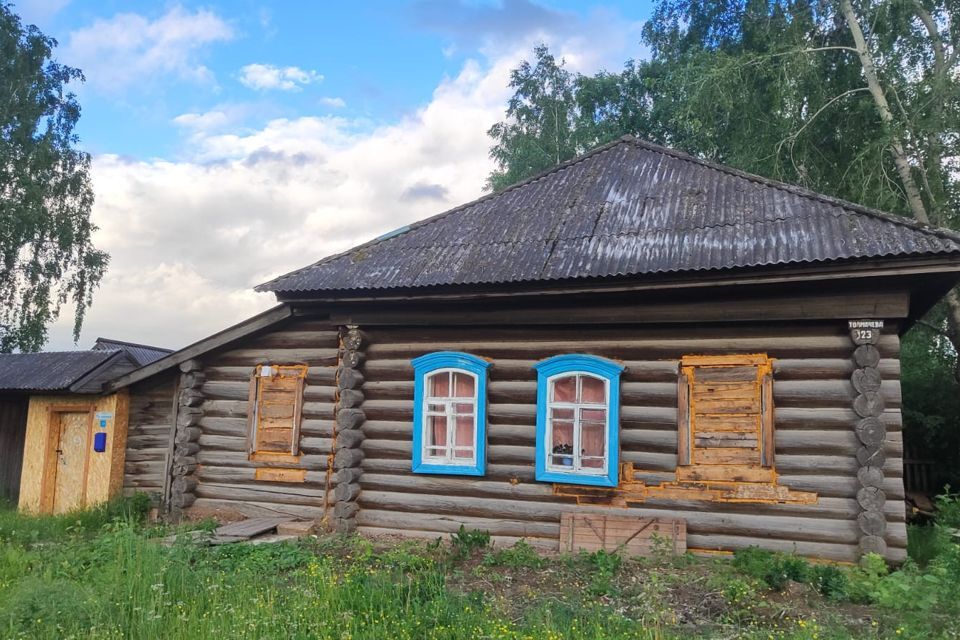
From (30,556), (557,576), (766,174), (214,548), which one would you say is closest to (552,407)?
(557,576)

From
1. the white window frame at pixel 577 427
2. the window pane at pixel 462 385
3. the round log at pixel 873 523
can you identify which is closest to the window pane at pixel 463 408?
the window pane at pixel 462 385

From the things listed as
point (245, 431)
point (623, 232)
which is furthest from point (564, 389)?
point (245, 431)

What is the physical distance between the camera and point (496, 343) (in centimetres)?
873

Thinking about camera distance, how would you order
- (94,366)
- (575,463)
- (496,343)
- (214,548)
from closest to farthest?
(214,548) → (575,463) → (496,343) → (94,366)

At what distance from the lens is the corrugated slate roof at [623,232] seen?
23.8 feet

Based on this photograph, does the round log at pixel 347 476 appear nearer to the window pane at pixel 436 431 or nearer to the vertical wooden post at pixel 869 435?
the window pane at pixel 436 431

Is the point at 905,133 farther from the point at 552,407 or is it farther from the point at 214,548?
the point at 214,548

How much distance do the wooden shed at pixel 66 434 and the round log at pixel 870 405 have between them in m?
10.8

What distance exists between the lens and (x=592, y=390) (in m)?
8.27

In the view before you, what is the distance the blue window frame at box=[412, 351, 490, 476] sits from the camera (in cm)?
868

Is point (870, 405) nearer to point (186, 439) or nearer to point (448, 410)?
point (448, 410)

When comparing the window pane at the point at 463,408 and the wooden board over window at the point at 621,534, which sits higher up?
the window pane at the point at 463,408

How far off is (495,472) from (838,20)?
1326 centimetres

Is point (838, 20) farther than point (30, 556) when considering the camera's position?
Yes
